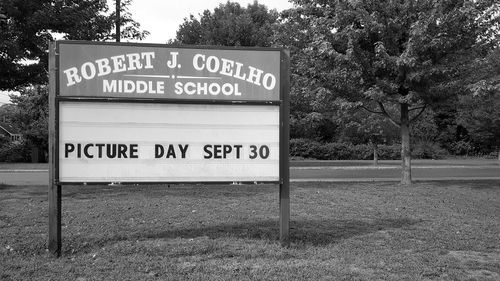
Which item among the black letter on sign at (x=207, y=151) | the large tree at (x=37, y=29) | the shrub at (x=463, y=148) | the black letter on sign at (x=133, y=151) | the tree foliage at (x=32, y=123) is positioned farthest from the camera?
the shrub at (x=463, y=148)

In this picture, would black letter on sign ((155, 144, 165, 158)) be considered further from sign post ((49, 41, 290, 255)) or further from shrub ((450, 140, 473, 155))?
shrub ((450, 140, 473, 155))

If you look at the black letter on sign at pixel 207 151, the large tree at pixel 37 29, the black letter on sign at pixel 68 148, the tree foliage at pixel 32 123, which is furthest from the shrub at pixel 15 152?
the black letter on sign at pixel 207 151

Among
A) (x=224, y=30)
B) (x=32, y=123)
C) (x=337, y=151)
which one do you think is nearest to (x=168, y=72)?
(x=224, y=30)

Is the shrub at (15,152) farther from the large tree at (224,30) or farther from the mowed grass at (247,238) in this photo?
the mowed grass at (247,238)

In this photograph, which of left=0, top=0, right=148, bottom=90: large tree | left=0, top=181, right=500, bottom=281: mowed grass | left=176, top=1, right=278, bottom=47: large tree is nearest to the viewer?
left=0, top=181, right=500, bottom=281: mowed grass

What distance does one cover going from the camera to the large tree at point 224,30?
93.3ft

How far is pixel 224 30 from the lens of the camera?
1124 inches

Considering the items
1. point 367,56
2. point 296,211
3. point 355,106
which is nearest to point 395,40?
point 367,56

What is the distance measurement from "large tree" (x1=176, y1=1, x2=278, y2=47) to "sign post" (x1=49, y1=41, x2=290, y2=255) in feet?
67.1

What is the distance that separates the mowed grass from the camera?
5.27m

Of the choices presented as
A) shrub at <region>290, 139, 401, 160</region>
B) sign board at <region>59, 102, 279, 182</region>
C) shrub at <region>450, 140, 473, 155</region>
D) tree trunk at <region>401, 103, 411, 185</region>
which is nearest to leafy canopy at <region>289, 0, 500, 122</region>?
tree trunk at <region>401, 103, 411, 185</region>

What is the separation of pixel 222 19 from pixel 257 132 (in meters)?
24.6

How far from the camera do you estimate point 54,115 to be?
19.5ft

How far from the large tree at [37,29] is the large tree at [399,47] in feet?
19.5
